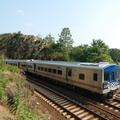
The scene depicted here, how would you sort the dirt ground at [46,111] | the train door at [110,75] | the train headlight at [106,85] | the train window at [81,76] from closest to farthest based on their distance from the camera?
the dirt ground at [46,111] < the train headlight at [106,85] < the train door at [110,75] < the train window at [81,76]

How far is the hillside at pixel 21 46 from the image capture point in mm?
52812

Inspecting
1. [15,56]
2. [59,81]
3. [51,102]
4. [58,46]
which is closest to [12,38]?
[15,56]

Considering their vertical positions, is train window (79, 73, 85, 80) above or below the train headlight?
above

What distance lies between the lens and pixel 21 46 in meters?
57.9

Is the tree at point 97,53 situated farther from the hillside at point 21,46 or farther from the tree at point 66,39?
the hillside at point 21,46

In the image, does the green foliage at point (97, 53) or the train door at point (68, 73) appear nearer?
the train door at point (68, 73)

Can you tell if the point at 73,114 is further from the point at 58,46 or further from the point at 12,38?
the point at 12,38

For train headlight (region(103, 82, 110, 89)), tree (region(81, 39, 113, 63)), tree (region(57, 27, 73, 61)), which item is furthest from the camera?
tree (region(57, 27, 73, 61))

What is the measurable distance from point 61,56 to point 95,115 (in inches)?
1111

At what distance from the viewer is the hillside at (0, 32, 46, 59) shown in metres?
52.8

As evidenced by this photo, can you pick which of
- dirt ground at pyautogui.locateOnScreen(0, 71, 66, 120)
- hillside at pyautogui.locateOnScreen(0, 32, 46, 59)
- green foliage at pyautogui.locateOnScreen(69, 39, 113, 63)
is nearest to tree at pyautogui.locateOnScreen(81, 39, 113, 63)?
green foliage at pyautogui.locateOnScreen(69, 39, 113, 63)

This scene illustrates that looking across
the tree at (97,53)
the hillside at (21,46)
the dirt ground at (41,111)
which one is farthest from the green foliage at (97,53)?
the hillside at (21,46)

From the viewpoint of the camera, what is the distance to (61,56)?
119 feet

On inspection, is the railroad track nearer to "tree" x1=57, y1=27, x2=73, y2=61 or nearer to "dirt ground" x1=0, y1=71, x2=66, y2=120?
"dirt ground" x1=0, y1=71, x2=66, y2=120
